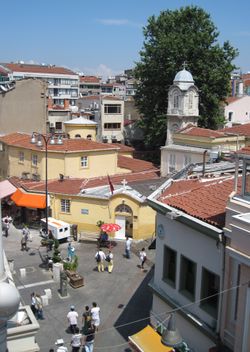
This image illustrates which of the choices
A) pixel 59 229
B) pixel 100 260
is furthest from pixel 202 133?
pixel 100 260

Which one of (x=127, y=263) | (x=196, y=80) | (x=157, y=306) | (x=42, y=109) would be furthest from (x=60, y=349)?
(x=196, y=80)

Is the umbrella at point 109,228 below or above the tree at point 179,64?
below

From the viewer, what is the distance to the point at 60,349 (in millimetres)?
13797

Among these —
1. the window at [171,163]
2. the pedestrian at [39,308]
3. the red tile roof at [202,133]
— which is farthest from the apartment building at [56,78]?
the pedestrian at [39,308]

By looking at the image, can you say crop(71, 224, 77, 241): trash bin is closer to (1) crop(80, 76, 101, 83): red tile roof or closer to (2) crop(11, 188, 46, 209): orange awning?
(2) crop(11, 188, 46, 209): orange awning

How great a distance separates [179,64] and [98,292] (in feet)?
93.2

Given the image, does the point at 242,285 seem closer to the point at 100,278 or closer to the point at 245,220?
the point at 245,220

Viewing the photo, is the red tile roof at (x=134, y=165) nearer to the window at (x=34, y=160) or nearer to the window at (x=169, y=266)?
the window at (x=34, y=160)

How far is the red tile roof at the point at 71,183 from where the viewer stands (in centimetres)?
3003

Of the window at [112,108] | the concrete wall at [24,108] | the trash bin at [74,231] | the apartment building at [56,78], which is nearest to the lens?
the trash bin at [74,231]

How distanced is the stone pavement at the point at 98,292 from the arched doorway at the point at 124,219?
3.11 ft

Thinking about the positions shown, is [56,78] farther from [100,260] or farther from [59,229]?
[100,260]

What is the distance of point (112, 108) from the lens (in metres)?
49.0

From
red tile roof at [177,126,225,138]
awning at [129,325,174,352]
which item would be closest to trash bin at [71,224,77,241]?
red tile roof at [177,126,225,138]
